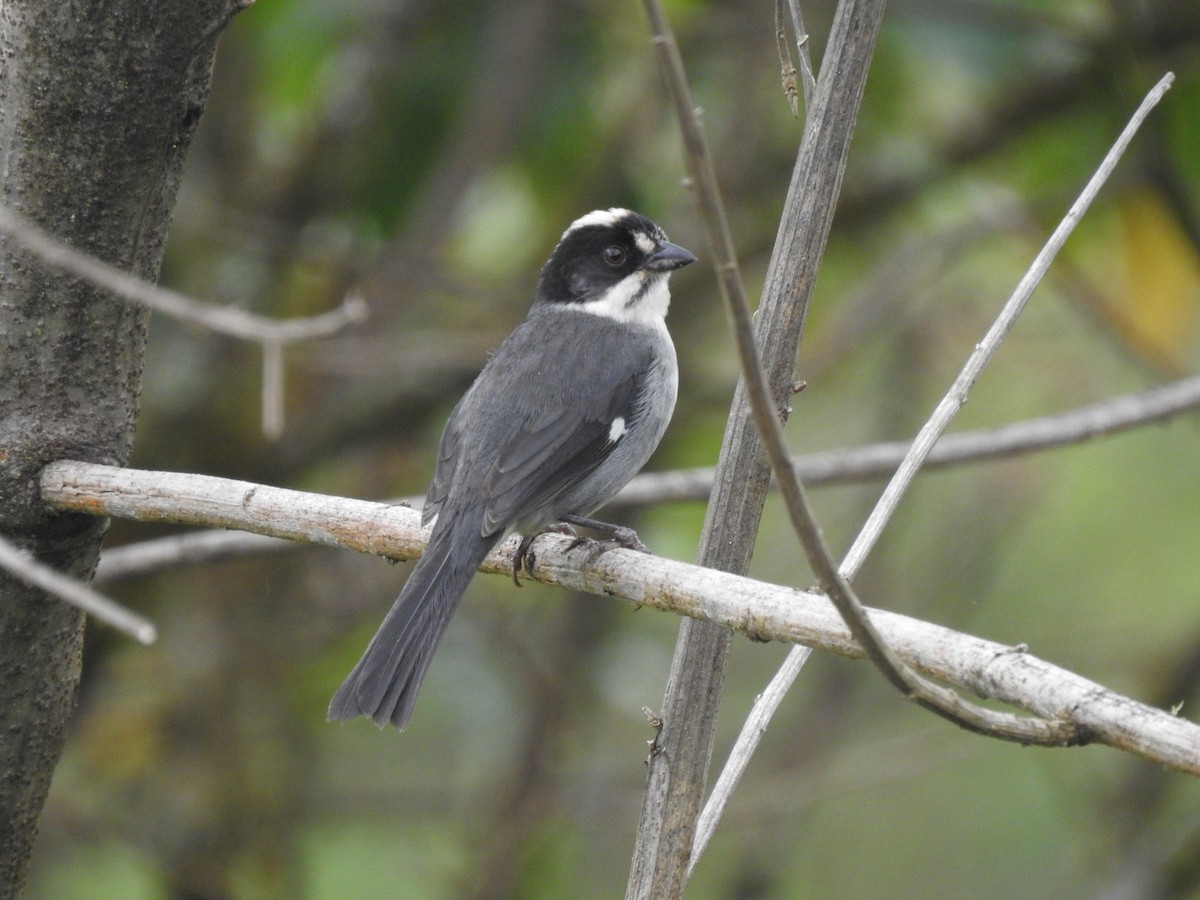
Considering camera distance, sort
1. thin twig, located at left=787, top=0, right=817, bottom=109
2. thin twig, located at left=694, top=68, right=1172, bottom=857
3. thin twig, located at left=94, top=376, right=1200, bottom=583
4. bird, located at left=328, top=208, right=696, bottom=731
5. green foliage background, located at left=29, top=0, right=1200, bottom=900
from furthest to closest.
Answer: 1. green foliage background, located at left=29, top=0, right=1200, bottom=900
2. thin twig, located at left=94, top=376, right=1200, bottom=583
3. bird, located at left=328, top=208, right=696, bottom=731
4. thin twig, located at left=787, top=0, right=817, bottom=109
5. thin twig, located at left=694, top=68, right=1172, bottom=857

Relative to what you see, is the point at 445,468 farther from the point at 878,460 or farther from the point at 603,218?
the point at 603,218

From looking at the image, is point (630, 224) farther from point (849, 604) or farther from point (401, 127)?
point (849, 604)

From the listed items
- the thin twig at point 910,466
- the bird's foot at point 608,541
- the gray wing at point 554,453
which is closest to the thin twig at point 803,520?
the thin twig at point 910,466

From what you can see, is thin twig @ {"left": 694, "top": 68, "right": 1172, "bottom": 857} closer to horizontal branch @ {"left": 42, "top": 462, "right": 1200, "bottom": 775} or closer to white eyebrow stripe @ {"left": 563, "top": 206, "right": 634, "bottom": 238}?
horizontal branch @ {"left": 42, "top": 462, "right": 1200, "bottom": 775}

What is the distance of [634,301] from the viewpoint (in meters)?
4.61

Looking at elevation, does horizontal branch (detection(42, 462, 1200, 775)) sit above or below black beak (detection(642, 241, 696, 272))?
below

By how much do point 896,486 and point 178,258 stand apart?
4.00 m

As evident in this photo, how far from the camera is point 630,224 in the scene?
4.62 metres

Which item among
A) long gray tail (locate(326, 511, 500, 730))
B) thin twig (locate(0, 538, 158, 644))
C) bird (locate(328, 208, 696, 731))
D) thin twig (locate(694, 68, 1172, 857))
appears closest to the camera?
thin twig (locate(0, 538, 158, 644))

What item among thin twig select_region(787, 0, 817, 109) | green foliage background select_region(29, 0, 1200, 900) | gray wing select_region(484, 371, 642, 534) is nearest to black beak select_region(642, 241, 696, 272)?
gray wing select_region(484, 371, 642, 534)

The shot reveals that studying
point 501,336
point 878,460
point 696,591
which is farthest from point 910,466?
point 501,336

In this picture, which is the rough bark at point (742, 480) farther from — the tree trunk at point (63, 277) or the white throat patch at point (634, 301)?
the white throat patch at point (634, 301)

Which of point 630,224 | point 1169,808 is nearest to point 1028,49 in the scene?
point 630,224

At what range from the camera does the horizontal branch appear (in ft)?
4.47
